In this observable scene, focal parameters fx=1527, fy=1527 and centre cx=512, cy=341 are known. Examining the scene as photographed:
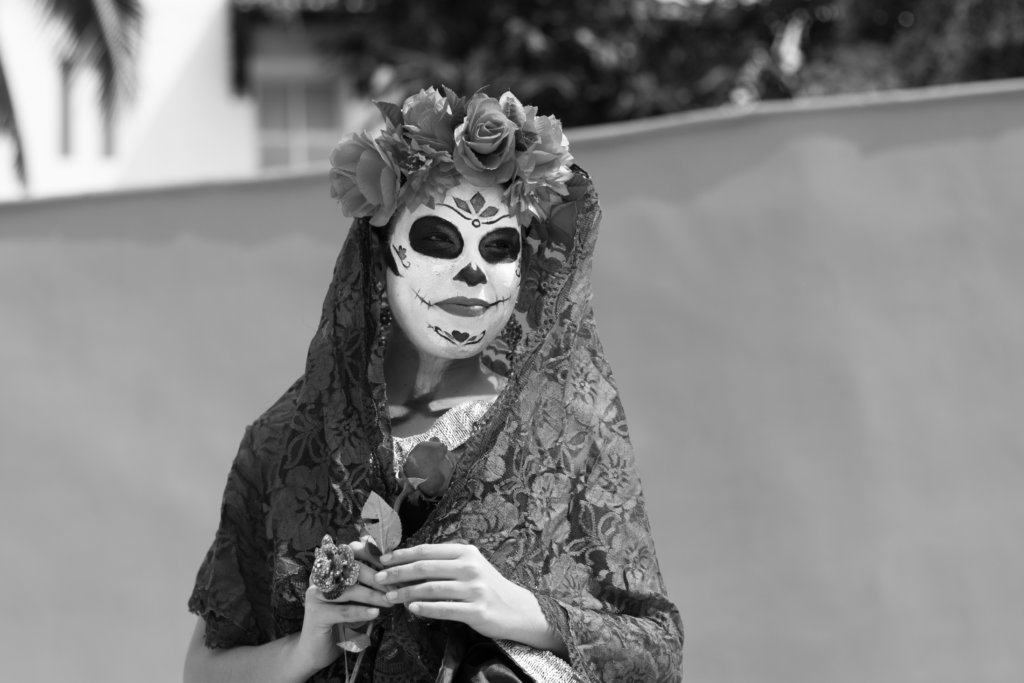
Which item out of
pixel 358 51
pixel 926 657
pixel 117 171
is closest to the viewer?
pixel 926 657

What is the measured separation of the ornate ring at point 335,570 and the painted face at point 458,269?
1.22 ft

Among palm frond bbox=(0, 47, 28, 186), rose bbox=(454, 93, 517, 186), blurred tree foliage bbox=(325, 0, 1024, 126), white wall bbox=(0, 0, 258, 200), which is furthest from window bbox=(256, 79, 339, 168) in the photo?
rose bbox=(454, 93, 517, 186)

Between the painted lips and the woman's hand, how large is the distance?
359 mm

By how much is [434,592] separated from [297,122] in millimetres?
9329

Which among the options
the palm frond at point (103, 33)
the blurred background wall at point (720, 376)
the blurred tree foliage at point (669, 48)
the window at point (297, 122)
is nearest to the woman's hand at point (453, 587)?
the blurred background wall at point (720, 376)

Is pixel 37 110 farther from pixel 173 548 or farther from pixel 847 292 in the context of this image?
pixel 847 292

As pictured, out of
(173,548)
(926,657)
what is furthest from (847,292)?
(173,548)

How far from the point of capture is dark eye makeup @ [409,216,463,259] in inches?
83.5

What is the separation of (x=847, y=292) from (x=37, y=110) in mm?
8050

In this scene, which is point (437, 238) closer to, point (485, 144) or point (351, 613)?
point (485, 144)

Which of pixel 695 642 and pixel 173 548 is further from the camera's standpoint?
pixel 173 548

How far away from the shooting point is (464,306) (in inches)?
83.1

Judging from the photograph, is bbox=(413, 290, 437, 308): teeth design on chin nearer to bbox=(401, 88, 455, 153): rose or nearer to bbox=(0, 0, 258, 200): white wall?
bbox=(401, 88, 455, 153): rose

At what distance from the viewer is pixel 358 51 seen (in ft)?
31.9
